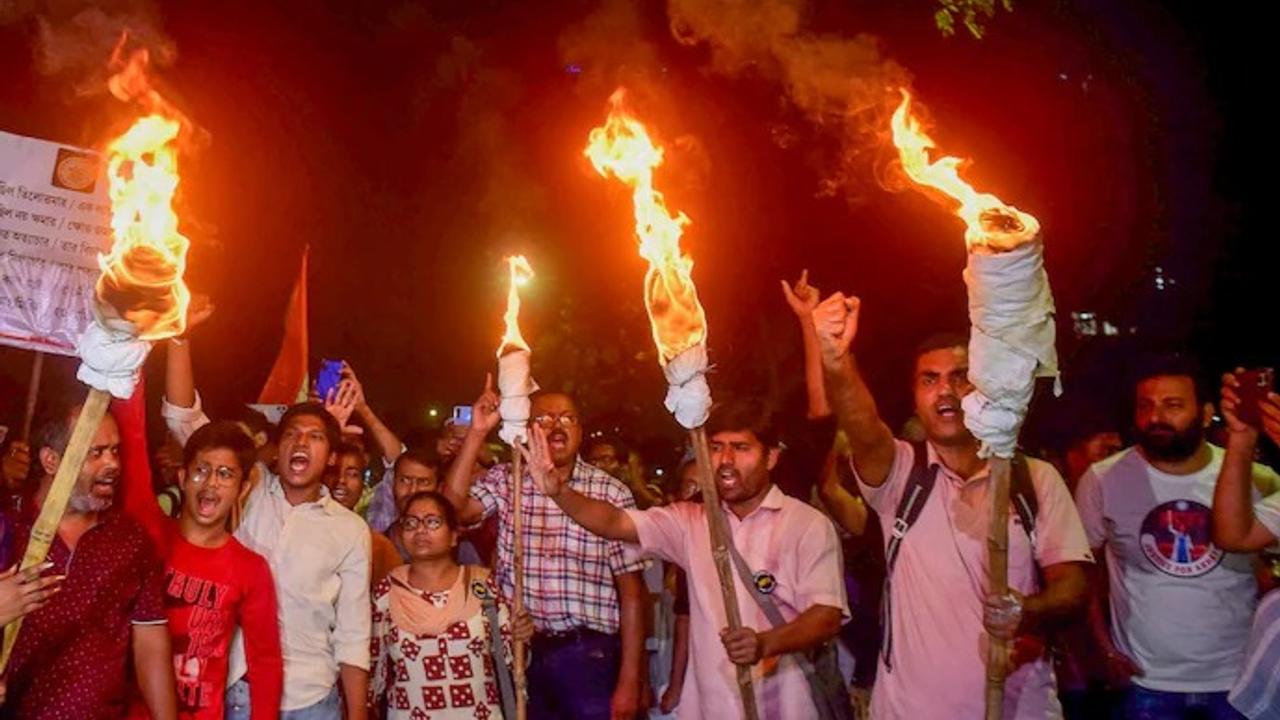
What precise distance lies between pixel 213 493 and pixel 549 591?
2312 mm

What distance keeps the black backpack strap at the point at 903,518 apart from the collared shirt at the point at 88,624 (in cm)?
337

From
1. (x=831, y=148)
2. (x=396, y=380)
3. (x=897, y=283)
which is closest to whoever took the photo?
(x=831, y=148)

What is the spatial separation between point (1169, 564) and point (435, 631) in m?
4.12

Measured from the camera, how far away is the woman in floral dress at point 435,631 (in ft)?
20.7

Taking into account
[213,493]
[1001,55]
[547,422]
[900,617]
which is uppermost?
[1001,55]

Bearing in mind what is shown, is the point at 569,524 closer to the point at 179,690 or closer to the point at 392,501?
the point at 392,501

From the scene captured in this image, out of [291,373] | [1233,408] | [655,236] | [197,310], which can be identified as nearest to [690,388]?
[655,236]

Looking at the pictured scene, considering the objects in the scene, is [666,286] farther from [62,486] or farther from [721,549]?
[62,486]

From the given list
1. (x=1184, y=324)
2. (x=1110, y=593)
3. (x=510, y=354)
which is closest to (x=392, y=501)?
(x=510, y=354)

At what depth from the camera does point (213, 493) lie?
545 centimetres

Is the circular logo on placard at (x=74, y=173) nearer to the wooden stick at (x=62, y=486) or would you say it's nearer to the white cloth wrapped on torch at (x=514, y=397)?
the white cloth wrapped on torch at (x=514, y=397)

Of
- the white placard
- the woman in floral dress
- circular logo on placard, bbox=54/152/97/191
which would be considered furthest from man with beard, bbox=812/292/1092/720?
circular logo on placard, bbox=54/152/97/191

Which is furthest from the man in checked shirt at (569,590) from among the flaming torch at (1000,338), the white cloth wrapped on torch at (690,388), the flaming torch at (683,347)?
the flaming torch at (1000,338)

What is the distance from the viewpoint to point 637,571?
7.09 meters
